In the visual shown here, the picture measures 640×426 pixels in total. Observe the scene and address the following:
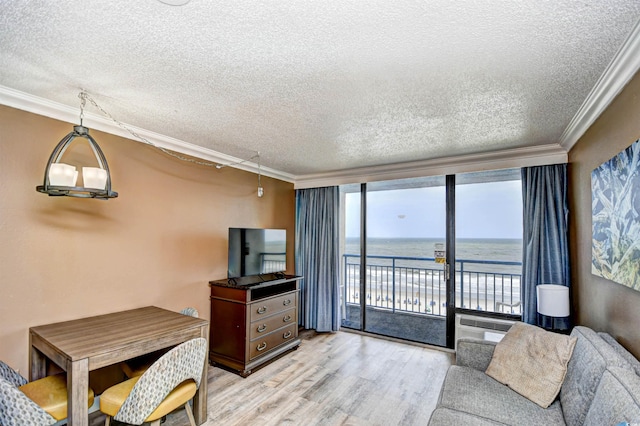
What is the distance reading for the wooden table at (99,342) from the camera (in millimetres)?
1747

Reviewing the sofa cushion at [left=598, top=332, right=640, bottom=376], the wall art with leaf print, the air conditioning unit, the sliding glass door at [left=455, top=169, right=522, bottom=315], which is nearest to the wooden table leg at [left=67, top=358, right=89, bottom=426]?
the sofa cushion at [left=598, top=332, right=640, bottom=376]

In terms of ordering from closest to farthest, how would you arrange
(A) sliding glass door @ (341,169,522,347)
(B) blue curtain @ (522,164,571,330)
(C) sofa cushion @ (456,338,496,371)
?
1. (C) sofa cushion @ (456,338,496,371)
2. (B) blue curtain @ (522,164,571,330)
3. (A) sliding glass door @ (341,169,522,347)

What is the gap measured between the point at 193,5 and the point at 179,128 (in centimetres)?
178

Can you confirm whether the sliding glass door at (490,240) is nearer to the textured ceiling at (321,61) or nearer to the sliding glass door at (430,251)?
the sliding glass door at (430,251)

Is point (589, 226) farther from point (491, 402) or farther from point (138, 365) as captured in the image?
point (138, 365)

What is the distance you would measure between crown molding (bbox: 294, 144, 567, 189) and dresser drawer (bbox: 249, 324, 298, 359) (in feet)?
7.57

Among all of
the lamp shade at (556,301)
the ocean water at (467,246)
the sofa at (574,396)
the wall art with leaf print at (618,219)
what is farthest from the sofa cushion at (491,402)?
the ocean water at (467,246)

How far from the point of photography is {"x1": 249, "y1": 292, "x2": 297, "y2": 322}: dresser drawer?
3436mm

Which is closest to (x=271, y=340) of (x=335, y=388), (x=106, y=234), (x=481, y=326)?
(x=335, y=388)

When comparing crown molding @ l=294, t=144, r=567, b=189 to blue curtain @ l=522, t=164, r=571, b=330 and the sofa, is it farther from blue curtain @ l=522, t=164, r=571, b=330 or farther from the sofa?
the sofa

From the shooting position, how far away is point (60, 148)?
6.80ft

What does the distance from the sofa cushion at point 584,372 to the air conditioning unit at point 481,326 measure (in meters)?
1.61

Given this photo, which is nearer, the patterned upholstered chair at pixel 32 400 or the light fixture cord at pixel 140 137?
the patterned upholstered chair at pixel 32 400

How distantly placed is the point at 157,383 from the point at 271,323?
191cm
